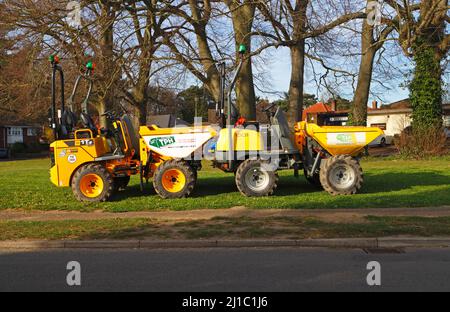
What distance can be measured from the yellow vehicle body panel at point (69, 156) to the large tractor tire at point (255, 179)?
150 inches

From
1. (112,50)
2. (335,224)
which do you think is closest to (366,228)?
(335,224)

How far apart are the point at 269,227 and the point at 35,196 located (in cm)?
752

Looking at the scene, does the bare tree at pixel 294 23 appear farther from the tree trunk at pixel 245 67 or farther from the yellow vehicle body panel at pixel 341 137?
the yellow vehicle body panel at pixel 341 137

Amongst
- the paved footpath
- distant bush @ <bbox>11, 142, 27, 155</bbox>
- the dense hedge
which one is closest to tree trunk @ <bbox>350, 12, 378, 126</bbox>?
the dense hedge

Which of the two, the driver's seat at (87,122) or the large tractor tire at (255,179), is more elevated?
the driver's seat at (87,122)

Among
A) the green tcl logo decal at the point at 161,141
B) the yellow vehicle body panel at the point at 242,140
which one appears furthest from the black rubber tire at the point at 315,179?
the green tcl logo decal at the point at 161,141

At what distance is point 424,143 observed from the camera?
23.1m

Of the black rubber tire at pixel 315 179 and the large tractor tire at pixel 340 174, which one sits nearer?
the large tractor tire at pixel 340 174

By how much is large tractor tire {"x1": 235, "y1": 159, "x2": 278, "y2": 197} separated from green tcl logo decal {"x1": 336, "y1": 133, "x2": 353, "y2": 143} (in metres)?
1.95

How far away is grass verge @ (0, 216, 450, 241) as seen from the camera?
8.20 m

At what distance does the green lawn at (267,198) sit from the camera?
438 inches

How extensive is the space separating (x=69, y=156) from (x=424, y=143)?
17.6 meters

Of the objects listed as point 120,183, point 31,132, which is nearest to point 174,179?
point 120,183

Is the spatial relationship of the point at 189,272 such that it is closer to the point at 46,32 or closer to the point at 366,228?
the point at 366,228
